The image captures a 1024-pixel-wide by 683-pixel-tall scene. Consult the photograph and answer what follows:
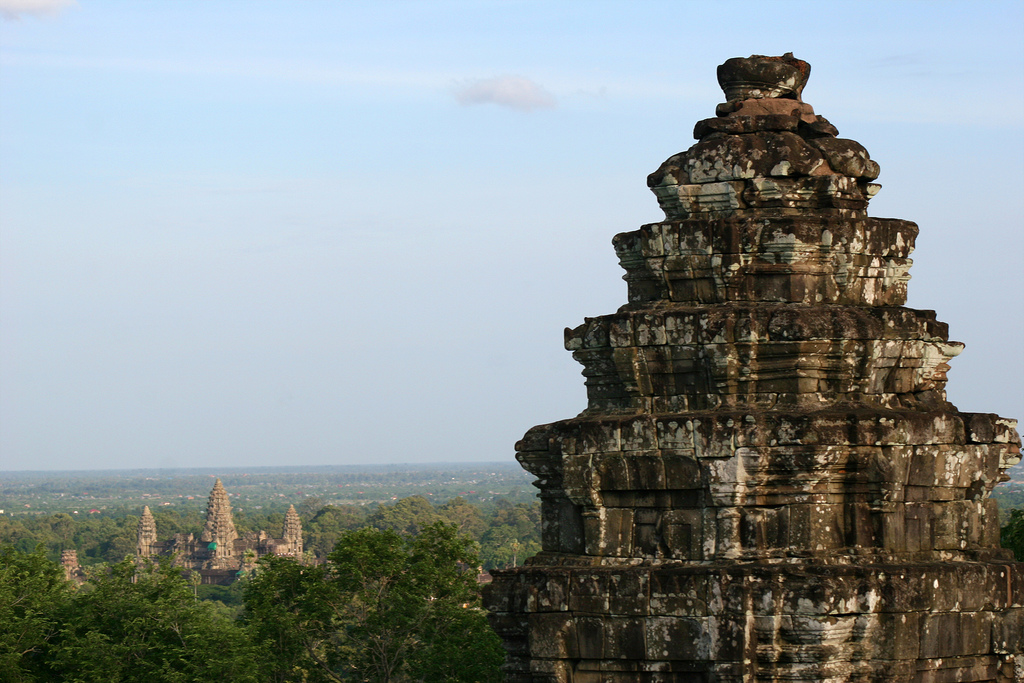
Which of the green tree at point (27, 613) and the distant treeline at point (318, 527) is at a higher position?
the green tree at point (27, 613)

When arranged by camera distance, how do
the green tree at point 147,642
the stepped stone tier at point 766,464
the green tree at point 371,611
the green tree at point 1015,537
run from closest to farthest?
the stepped stone tier at point 766,464
the green tree at point 147,642
the green tree at point 1015,537
the green tree at point 371,611

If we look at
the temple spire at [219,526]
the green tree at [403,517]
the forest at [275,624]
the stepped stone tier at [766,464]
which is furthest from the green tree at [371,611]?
the temple spire at [219,526]

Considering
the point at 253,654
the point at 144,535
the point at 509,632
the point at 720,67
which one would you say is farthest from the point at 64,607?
the point at 144,535

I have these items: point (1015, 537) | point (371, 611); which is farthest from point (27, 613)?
point (1015, 537)

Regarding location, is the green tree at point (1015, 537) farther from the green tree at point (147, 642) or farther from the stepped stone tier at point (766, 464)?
the stepped stone tier at point (766, 464)

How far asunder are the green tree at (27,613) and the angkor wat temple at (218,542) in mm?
97416

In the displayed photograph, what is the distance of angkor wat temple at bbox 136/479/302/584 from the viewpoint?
430 feet

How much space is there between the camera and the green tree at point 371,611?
2517cm

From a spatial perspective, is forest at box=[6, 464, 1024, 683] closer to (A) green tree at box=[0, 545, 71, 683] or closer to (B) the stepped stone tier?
(A) green tree at box=[0, 545, 71, 683]

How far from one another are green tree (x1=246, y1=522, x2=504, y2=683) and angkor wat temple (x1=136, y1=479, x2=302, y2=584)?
9865cm

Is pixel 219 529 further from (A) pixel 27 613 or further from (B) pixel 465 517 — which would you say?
(A) pixel 27 613

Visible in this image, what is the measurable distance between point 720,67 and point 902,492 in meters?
3.77

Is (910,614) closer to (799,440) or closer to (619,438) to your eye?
(799,440)

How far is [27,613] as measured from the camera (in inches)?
937
